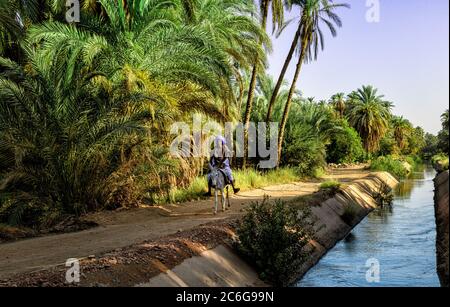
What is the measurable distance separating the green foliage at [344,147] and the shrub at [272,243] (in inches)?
1452

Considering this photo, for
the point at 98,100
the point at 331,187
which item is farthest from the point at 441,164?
the point at 98,100

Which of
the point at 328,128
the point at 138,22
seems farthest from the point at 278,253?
the point at 328,128

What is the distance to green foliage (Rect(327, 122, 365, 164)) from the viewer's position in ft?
158

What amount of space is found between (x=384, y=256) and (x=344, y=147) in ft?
118

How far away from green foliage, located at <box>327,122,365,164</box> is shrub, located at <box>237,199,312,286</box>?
36.9 meters

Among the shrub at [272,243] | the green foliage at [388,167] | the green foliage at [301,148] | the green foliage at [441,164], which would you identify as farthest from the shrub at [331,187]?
the green foliage at [388,167]

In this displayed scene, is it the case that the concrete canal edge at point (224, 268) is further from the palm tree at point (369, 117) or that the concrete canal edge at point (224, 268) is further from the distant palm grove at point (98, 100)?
the palm tree at point (369, 117)

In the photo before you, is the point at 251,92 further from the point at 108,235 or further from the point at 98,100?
the point at 108,235

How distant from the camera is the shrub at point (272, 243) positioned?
10.8 m

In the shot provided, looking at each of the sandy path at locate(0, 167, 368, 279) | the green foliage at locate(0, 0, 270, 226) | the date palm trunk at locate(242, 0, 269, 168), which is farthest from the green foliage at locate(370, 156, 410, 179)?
the sandy path at locate(0, 167, 368, 279)

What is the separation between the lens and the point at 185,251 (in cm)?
982

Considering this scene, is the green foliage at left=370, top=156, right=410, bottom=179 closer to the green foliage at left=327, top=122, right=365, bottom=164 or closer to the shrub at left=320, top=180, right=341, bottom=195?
the green foliage at left=327, top=122, right=365, bottom=164

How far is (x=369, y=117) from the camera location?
63406mm
